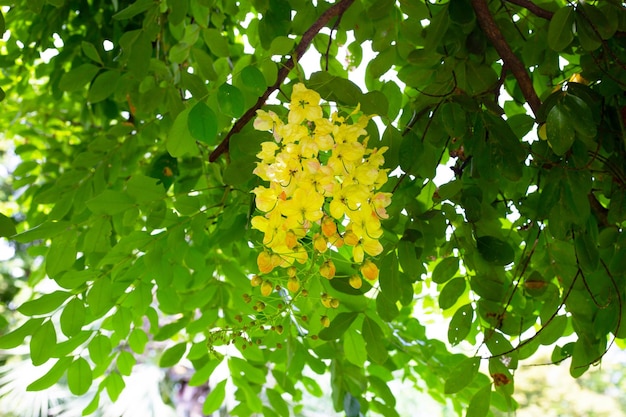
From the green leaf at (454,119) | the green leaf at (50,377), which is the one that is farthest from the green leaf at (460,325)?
the green leaf at (50,377)

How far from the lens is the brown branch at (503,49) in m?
0.77

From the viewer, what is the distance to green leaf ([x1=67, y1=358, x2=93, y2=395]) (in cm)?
92

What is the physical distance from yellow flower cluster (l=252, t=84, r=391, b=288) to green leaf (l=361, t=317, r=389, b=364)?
0.27m

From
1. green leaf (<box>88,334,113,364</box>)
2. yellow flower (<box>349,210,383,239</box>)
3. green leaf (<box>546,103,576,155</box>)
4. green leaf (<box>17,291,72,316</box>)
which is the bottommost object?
green leaf (<box>17,291,72,316</box>)

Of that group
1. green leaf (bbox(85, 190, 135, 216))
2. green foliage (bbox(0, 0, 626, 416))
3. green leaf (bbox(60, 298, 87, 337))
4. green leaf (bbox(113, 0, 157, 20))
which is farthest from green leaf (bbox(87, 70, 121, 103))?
green leaf (bbox(60, 298, 87, 337))

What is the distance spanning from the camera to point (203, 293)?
110 centimetres

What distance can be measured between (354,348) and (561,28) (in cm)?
54

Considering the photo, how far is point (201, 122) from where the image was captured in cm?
71

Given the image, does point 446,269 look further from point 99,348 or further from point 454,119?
point 99,348

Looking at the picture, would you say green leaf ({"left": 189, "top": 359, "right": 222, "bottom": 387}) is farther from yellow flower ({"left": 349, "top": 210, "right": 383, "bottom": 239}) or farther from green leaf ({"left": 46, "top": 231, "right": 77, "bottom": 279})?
yellow flower ({"left": 349, "top": 210, "right": 383, "bottom": 239})

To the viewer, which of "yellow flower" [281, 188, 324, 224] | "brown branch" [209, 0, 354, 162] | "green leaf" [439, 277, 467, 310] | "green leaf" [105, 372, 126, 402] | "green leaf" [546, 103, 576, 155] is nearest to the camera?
"yellow flower" [281, 188, 324, 224]

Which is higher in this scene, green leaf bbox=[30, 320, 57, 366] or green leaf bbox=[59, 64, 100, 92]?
green leaf bbox=[59, 64, 100, 92]

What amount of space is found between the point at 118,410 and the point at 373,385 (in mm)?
3185

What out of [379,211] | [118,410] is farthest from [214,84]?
[118,410]
